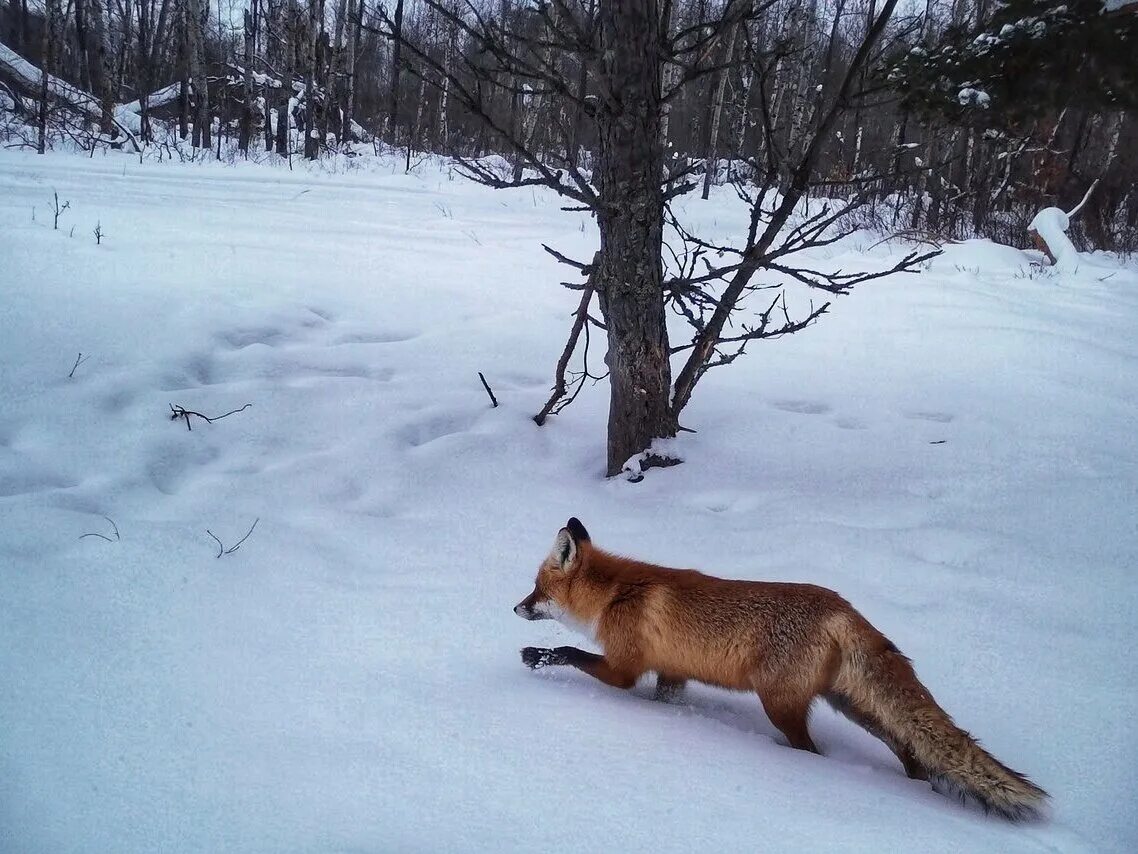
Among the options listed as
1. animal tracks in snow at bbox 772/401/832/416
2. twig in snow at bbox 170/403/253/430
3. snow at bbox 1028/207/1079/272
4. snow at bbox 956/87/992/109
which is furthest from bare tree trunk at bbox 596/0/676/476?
snow at bbox 1028/207/1079/272

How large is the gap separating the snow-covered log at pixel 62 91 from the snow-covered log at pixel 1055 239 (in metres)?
18.0

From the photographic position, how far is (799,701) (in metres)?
2.57

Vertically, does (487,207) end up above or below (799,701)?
above

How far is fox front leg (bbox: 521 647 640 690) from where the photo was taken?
2945 millimetres

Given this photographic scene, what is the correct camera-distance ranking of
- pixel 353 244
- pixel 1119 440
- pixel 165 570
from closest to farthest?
pixel 165 570, pixel 1119 440, pixel 353 244

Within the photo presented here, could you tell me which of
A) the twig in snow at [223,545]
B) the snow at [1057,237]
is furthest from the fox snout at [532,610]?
the snow at [1057,237]

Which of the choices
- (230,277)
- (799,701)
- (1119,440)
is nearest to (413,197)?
(230,277)

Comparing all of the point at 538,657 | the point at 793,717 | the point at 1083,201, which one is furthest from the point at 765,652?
the point at 1083,201

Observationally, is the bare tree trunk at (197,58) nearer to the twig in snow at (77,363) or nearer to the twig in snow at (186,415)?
the twig in snow at (77,363)

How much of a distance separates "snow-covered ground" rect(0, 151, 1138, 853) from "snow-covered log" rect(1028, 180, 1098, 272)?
360 centimetres

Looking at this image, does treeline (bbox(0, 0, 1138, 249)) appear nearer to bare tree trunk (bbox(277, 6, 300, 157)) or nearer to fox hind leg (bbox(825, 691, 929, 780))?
bare tree trunk (bbox(277, 6, 300, 157))

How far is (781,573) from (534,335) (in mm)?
3791

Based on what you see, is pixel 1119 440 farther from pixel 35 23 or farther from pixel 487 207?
Result: pixel 35 23

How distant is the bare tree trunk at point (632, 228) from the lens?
3.94 metres
